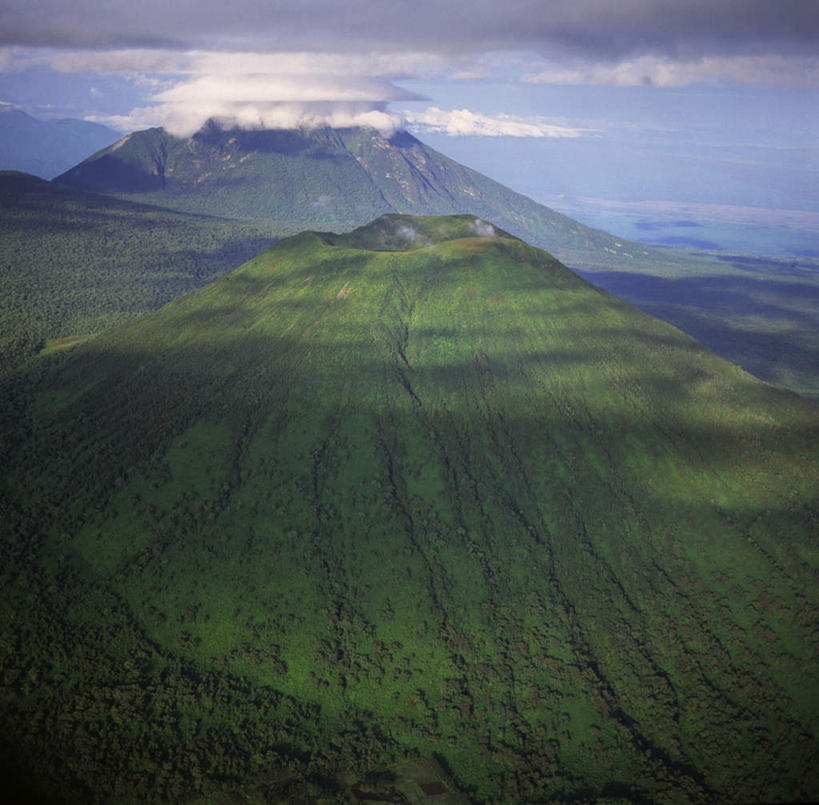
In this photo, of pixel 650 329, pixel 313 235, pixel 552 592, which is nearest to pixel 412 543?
pixel 552 592

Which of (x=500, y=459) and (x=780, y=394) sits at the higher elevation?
(x=780, y=394)

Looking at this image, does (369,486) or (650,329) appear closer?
(369,486)

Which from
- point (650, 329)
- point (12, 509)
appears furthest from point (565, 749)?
point (650, 329)

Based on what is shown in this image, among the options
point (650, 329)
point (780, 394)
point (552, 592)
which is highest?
point (650, 329)

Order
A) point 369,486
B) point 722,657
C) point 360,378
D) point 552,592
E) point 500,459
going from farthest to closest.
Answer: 1. point 360,378
2. point 500,459
3. point 369,486
4. point 552,592
5. point 722,657

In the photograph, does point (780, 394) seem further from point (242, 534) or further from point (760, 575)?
point (242, 534)

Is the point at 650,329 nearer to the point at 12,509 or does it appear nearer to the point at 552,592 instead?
the point at 552,592

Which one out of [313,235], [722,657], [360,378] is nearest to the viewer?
[722,657]
